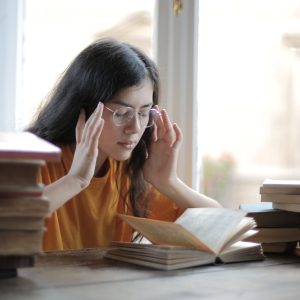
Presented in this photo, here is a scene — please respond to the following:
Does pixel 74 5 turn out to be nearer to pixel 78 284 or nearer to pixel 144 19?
pixel 144 19

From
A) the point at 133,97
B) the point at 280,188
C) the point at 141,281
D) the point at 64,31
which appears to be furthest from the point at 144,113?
the point at 64,31

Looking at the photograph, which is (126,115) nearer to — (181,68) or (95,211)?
(95,211)

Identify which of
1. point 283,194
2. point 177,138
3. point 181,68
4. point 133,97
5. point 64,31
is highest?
point 64,31

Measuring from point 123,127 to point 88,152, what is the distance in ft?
0.51

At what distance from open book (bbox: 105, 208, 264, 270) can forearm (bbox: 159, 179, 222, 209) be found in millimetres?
412

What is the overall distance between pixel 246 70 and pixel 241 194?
1.47 ft

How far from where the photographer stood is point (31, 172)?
3.02ft

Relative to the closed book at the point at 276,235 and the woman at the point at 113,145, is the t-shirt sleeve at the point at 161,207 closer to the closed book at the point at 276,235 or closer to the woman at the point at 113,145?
the woman at the point at 113,145

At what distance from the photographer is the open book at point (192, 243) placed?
1.16 meters

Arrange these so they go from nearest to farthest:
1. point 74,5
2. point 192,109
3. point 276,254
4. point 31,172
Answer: point 31,172 < point 276,254 < point 192,109 < point 74,5

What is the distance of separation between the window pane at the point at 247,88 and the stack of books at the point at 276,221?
90 centimetres

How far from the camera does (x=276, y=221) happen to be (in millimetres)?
1416

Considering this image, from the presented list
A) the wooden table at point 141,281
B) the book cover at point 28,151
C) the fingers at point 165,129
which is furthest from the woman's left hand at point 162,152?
the book cover at point 28,151

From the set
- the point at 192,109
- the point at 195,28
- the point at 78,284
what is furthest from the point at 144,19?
the point at 78,284
